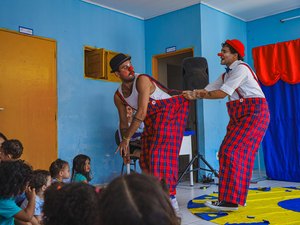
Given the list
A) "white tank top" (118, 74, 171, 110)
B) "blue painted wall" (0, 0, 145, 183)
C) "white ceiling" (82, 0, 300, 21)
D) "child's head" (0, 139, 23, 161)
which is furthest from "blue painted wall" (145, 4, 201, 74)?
"child's head" (0, 139, 23, 161)

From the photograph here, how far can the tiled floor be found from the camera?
2.57 meters

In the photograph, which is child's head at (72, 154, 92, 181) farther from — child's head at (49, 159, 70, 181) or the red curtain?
the red curtain

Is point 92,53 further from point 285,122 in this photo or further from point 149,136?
point 285,122

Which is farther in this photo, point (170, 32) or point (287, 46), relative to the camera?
point (170, 32)

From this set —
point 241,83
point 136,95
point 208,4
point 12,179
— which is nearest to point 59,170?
point 136,95

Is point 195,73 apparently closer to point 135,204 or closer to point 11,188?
point 11,188

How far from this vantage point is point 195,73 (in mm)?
4359

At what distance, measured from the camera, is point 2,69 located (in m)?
3.85

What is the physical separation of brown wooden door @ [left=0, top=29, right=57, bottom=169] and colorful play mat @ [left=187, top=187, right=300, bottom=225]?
1.91 m

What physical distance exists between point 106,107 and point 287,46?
8.42 feet

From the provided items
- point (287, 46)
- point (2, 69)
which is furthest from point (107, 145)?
point (287, 46)

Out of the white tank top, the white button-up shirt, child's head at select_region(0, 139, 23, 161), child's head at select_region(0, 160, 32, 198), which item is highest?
the white button-up shirt

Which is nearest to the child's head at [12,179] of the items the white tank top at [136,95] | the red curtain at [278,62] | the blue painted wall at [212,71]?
the white tank top at [136,95]

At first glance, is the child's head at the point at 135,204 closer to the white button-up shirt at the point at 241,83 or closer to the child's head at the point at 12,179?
the child's head at the point at 12,179
